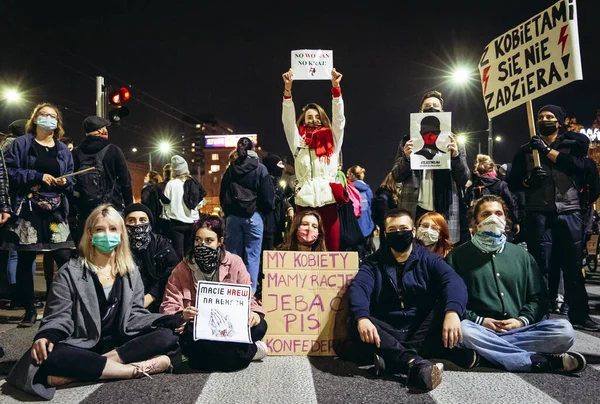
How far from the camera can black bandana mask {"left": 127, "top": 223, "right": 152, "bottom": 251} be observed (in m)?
4.92

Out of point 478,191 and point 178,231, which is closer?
point 478,191

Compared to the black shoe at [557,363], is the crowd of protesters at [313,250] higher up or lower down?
A: higher up

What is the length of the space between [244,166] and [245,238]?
3.05 feet

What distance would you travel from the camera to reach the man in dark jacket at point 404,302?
12.6 ft

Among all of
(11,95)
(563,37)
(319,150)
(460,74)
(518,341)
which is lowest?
(518,341)

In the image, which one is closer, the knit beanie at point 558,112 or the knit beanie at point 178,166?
the knit beanie at point 558,112

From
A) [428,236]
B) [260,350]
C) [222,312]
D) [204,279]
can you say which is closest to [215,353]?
[222,312]

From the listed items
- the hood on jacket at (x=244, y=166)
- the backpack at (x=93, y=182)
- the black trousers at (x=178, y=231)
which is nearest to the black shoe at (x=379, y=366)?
the hood on jacket at (x=244, y=166)

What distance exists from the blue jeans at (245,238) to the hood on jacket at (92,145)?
1.76 metres

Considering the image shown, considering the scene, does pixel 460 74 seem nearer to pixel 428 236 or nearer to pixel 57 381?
pixel 428 236

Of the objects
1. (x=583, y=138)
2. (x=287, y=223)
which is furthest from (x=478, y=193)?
(x=287, y=223)

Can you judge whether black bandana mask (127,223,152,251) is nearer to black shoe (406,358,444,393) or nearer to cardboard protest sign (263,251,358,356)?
cardboard protest sign (263,251,358,356)

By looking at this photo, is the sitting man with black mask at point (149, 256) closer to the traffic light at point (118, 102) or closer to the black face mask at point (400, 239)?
the black face mask at point (400, 239)

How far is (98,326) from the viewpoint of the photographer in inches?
149
